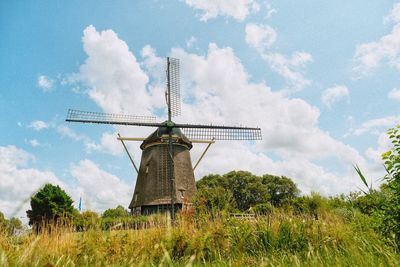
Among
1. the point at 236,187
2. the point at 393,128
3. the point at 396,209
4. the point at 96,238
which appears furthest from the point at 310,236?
the point at 236,187

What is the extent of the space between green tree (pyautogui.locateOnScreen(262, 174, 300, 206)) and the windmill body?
25085mm

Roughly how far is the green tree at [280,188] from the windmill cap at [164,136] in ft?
83.4

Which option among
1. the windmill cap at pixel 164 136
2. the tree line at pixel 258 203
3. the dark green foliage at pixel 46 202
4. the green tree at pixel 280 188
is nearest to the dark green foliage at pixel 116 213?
the tree line at pixel 258 203

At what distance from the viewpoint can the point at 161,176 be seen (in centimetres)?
2631

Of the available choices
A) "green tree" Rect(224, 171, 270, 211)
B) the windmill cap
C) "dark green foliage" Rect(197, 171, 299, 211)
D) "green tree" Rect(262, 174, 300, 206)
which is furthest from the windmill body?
"green tree" Rect(262, 174, 300, 206)

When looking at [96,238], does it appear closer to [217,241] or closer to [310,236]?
[217,241]

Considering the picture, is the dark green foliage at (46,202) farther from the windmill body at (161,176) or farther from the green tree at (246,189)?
the green tree at (246,189)

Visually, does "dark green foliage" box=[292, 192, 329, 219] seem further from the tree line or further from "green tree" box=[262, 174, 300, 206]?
"green tree" box=[262, 174, 300, 206]

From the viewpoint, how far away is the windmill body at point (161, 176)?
2573 centimetres

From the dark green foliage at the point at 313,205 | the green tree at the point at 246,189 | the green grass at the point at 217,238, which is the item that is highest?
the green tree at the point at 246,189

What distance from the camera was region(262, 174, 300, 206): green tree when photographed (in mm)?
49531

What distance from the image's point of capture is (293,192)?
4972 centimetres

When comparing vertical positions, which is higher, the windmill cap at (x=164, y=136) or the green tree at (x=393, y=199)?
the windmill cap at (x=164, y=136)

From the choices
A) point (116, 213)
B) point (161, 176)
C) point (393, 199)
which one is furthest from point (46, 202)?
point (393, 199)
